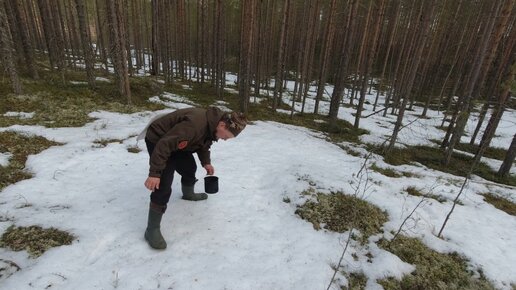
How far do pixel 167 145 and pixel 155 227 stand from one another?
134cm

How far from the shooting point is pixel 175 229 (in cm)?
441

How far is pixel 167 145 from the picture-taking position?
11.0 ft

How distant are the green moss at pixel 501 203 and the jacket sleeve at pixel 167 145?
7938 mm

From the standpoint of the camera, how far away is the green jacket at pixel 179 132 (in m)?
3.34

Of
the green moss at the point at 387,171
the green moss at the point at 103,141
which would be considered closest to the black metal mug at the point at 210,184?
the green moss at the point at 103,141

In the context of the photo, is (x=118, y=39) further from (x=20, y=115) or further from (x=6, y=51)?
(x=20, y=115)

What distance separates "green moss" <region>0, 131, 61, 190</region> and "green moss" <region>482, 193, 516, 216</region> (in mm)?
10635

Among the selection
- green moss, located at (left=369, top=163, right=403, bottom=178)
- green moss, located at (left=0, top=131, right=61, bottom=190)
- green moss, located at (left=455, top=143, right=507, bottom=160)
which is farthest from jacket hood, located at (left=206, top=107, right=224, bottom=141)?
green moss, located at (left=455, top=143, right=507, bottom=160)

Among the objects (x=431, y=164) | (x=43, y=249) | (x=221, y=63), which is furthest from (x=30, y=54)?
(x=431, y=164)

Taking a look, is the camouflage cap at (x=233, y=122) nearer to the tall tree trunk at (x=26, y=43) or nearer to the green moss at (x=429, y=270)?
the green moss at (x=429, y=270)

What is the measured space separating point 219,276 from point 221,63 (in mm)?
16807

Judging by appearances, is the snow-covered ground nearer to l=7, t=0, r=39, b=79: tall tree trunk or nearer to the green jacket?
the green jacket

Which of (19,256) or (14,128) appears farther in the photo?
(14,128)

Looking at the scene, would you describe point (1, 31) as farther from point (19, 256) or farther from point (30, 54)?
point (19, 256)
